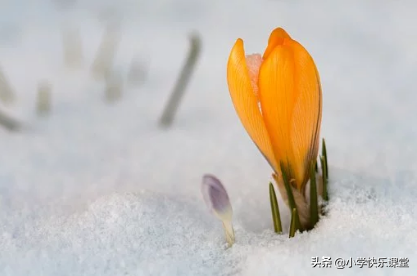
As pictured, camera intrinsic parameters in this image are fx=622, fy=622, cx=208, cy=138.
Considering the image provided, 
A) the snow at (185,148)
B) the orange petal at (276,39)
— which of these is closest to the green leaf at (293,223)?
the snow at (185,148)

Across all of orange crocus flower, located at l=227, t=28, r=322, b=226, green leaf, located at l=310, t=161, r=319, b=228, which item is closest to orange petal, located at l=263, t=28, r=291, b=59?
orange crocus flower, located at l=227, t=28, r=322, b=226

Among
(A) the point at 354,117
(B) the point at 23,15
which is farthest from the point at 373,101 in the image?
(B) the point at 23,15

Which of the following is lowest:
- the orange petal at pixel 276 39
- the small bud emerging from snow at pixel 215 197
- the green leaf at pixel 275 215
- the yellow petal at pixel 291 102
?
the green leaf at pixel 275 215

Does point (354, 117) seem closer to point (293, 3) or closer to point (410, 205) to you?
point (410, 205)

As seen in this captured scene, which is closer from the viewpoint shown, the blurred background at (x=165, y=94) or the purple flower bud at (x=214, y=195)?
the purple flower bud at (x=214, y=195)

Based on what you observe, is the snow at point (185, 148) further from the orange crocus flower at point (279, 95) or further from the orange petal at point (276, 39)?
the orange petal at point (276, 39)

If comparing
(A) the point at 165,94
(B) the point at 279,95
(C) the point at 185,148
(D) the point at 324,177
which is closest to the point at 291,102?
(B) the point at 279,95

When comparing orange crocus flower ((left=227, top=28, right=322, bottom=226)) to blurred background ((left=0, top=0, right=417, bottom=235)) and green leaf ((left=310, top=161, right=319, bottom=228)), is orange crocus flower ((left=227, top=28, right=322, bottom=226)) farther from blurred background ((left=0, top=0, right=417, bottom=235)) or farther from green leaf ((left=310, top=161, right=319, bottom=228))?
blurred background ((left=0, top=0, right=417, bottom=235))
